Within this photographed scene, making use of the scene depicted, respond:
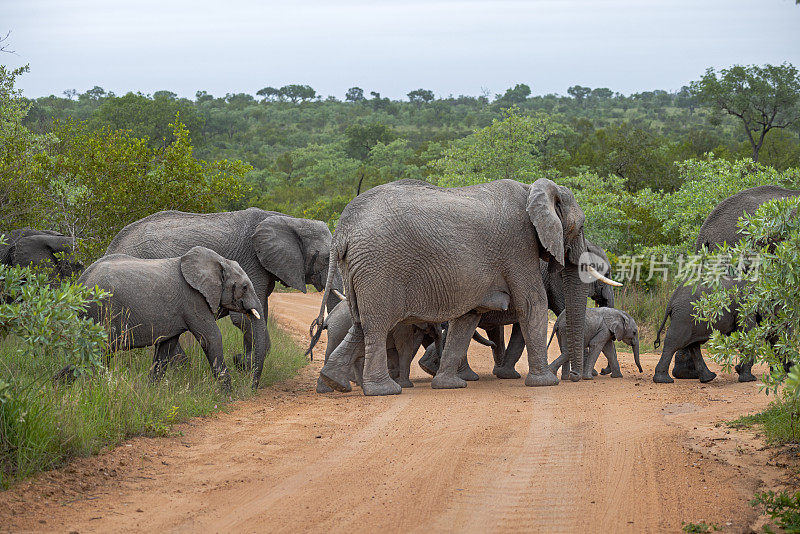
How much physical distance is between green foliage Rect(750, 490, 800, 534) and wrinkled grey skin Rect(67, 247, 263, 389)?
20.4ft

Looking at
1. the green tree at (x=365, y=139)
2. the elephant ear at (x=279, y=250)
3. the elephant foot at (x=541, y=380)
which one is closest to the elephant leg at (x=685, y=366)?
the elephant foot at (x=541, y=380)

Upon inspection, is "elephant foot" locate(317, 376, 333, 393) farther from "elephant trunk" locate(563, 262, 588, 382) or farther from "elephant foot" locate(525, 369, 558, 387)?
"elephant trunk" locate(563, 262, 588, 382)

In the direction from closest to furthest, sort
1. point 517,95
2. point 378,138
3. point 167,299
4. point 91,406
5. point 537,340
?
point 91,406 → point 167,299 → point 537,340 → point 378,138 → point 517,95

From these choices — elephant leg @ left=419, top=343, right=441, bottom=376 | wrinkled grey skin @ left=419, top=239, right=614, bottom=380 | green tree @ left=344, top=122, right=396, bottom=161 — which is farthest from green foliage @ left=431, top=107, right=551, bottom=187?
green tree @ left=344, top=122, right=396, bottom=161

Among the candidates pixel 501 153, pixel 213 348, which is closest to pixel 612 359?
pixel 213 348

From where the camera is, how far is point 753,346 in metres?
7.05

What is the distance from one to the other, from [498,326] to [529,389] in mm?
1894

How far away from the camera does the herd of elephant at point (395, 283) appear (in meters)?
10.2

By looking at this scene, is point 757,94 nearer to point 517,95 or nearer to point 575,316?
point 575,316

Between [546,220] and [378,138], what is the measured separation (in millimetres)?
48823

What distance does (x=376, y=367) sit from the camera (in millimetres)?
10641

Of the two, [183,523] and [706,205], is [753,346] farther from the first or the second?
[706,205]

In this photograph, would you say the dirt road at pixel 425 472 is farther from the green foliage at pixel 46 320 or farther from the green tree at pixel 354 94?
the green tree at pixel 354 94

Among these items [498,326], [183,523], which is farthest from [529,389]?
[183,523]
